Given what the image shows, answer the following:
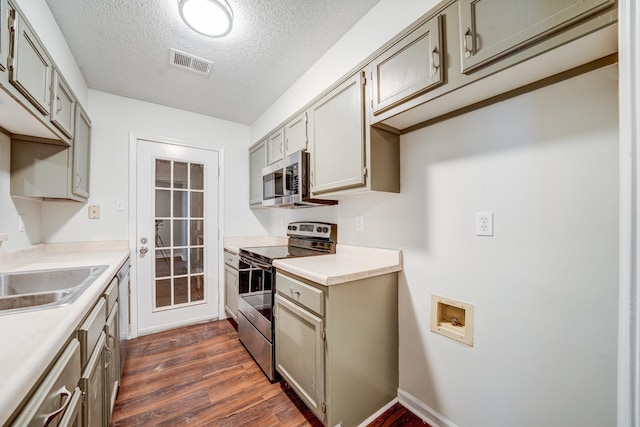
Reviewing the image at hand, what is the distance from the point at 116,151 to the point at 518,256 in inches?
130

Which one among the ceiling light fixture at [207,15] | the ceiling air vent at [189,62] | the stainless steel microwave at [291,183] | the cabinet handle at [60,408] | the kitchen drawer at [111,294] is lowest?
the cabinet handle at [60,408]

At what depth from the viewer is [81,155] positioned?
212 centimetres

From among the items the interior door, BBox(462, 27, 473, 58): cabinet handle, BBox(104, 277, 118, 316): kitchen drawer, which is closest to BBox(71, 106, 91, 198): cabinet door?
the interior door

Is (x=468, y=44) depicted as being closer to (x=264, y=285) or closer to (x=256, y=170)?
(x=264, y=285)

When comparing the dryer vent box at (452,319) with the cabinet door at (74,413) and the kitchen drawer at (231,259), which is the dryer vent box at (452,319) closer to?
the cabinet door at (74,413)

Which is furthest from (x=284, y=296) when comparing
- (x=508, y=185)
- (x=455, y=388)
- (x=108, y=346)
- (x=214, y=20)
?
(x=214, y=20)

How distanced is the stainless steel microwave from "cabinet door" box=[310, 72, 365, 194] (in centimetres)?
10

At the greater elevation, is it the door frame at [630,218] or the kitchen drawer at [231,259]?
the door frame at [630,218]

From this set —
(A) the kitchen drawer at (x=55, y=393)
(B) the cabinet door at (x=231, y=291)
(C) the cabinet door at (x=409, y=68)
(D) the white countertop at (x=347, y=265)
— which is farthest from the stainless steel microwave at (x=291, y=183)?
(A) the kitchen drawer at (x=55, y=393)

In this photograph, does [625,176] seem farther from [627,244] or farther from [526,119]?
[526,119]

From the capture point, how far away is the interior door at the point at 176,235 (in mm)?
2625

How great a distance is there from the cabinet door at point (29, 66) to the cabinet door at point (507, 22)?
6.22ft

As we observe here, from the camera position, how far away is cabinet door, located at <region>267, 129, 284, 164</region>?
7.81 ft

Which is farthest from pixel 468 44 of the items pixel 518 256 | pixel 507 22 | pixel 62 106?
pixel 62 106
